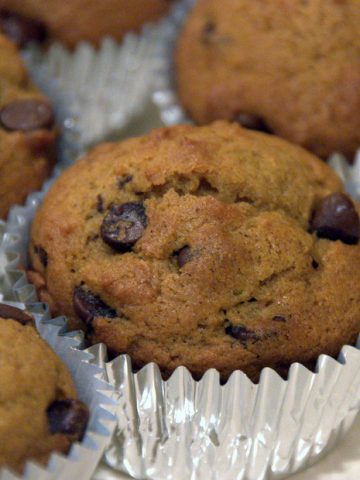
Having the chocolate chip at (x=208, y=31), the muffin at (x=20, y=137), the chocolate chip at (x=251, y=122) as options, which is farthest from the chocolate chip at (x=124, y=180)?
the chocolate chip at (x=208, y=31)

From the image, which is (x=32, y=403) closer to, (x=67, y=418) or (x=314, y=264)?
(x=67, y=418)

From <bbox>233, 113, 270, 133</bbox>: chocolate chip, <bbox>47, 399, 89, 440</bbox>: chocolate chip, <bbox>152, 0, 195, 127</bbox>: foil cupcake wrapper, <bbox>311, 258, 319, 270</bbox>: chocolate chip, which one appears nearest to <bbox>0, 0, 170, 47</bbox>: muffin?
<bbox>152, 0, 195, 127</bbox>: foil cupcake wrapper

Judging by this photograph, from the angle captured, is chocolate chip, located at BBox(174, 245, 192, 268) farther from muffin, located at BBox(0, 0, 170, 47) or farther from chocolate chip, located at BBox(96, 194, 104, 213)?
muffin, located at BBox(0, 0, 170, 47)

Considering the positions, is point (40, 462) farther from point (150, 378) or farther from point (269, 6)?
point (269, 6)

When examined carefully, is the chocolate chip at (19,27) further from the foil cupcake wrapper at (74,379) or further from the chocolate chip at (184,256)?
the chocolate chip at (184,256)

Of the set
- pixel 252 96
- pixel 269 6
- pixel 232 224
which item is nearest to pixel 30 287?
pixel 232 224

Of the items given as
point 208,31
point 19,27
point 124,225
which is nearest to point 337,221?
point 124,225
